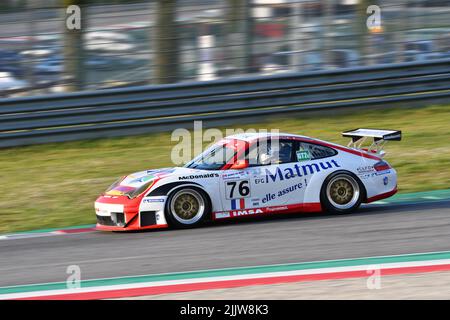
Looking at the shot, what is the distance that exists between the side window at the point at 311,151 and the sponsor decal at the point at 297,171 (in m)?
0.11

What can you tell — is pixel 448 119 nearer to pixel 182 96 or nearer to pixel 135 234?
pixel 182 96

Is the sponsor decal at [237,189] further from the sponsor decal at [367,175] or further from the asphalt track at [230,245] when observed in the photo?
the sponsor decal at [367,175]

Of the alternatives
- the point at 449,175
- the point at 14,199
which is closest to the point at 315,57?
the point at 449,175

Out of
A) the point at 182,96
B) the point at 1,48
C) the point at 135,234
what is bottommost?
the point at 135,234

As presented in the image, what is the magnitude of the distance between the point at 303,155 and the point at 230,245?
187cm

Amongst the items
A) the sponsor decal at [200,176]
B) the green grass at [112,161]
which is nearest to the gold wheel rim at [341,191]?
the sponsor decal at [200,176]

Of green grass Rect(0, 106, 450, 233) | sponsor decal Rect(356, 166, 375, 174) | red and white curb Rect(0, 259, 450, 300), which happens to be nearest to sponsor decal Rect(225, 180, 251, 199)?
sponsor decal Rect(356, 166, 375, 174)

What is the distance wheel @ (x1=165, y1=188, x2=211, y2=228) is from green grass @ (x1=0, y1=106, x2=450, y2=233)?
1539mm

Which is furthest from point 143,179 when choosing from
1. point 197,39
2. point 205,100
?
point 197,39

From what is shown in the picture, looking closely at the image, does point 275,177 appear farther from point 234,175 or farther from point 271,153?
point 234,175

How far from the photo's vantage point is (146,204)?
951 centimetres

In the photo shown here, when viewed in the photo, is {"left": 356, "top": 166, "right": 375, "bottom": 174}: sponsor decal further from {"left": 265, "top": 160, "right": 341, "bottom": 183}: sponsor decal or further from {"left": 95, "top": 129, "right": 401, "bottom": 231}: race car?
{"left": 265, "top": 160, "right": 341, "bottom": 183}: sponsor decal

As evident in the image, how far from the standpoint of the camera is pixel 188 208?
9.70 meters

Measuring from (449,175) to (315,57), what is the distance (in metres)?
4.65
